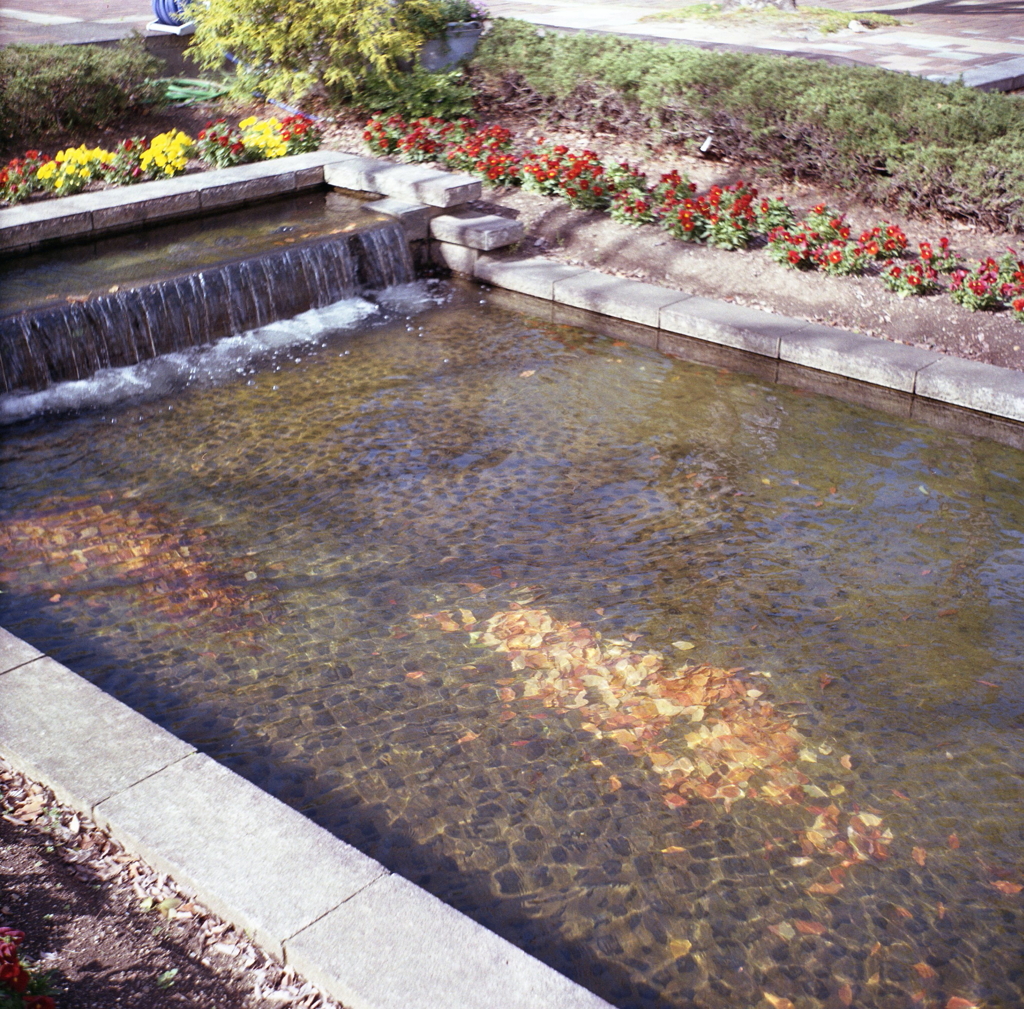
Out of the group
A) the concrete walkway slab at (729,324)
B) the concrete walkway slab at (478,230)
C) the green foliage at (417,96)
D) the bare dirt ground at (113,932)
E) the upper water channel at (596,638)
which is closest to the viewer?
the bare dirt ground at (113,932)

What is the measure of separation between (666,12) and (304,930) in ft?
67.4

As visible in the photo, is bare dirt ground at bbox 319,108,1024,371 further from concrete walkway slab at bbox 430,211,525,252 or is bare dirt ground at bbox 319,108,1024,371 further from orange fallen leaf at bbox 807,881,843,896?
orange fallen leaf at bbox 807,881,843,896

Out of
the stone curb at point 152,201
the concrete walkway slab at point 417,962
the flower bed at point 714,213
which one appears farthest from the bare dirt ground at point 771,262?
the concrete walkway slab at point 417,962

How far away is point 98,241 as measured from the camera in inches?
344

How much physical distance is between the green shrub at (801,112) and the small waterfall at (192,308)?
140 inches

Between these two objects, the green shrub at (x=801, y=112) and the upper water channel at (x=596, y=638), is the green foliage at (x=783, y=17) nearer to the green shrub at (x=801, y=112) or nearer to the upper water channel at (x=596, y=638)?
the green shrub at (x=801, y=112)

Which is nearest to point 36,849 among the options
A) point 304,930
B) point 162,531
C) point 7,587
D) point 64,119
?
point 304,930

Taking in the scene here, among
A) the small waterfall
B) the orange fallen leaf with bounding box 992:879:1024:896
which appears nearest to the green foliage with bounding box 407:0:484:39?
the small waterfall

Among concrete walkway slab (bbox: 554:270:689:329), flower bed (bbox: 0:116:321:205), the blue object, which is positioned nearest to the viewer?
concrete walkway slab (bbox: 554:270:689:329)

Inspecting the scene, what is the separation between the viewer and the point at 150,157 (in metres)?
9.94

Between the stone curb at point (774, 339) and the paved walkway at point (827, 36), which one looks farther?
the paved walkway at point (827, 36)

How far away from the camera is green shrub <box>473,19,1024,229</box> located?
28.7ft

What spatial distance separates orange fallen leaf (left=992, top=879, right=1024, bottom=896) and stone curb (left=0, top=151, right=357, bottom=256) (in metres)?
7.95

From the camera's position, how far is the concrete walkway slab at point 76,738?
3.49 metres
